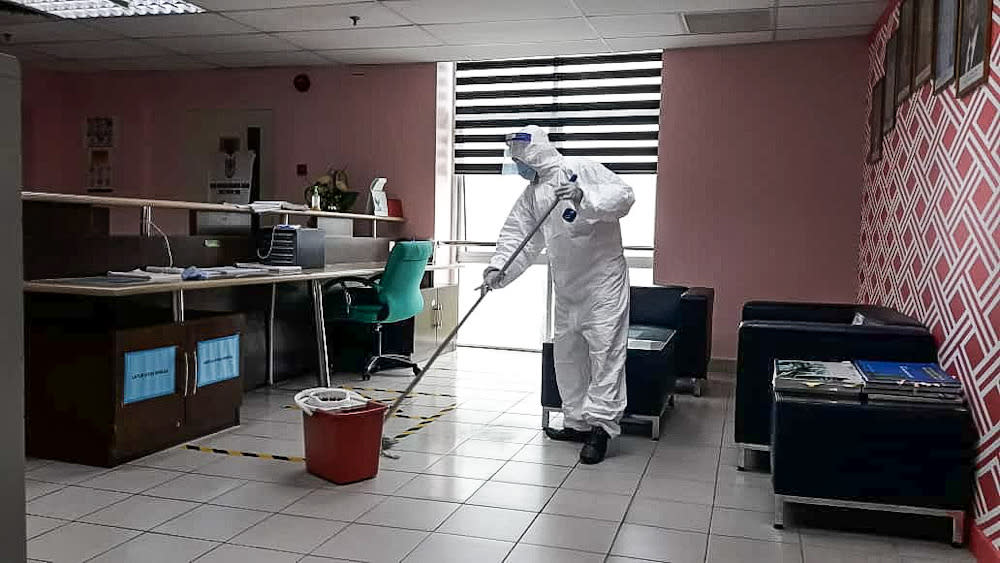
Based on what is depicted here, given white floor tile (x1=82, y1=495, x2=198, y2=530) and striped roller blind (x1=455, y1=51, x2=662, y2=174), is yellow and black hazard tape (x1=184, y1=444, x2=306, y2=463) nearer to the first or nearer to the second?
white floor tile (x1=82, y1=495, x2=198, y2=530)

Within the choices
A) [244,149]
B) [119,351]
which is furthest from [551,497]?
[244,149]

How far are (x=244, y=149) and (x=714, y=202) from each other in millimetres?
4236

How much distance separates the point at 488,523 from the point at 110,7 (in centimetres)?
455

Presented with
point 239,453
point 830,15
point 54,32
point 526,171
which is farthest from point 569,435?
point 54,32

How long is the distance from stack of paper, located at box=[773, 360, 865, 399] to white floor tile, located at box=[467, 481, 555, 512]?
39.8 inches

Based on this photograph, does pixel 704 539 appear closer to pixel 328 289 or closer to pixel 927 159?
pixel 927 159

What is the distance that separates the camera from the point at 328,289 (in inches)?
227

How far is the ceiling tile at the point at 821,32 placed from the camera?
5629 millimetres

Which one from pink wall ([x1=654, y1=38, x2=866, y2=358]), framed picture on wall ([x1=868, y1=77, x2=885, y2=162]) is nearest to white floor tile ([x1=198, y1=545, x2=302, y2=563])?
framed picture on wall ([x1=868, y1=77, x2=885, y2=162])

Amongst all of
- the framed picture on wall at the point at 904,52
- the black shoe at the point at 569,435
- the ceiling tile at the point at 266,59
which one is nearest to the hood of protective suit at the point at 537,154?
the black shoe at the point at 569,435

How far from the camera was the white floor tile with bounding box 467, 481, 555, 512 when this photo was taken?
3186 millimetres

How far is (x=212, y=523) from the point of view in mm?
2922

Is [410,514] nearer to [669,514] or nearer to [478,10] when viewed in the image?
[669,514]

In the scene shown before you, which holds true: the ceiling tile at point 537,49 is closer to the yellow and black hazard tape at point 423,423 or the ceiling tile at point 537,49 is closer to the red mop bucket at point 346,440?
the yellow and black hazard tape at point 423,423
